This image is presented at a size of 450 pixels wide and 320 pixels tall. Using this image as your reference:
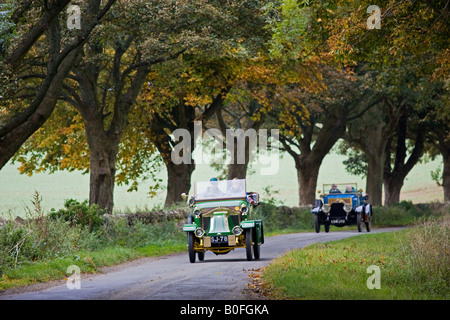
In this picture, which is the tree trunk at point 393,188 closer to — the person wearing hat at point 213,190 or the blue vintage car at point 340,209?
the blue vintage car at point 340,209

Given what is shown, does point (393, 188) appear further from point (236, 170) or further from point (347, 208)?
point (347, 208)

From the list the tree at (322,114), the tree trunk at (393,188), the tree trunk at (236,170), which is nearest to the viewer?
the tree at (322,114)

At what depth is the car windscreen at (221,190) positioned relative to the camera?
18.8 meters

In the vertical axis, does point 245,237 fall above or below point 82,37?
below

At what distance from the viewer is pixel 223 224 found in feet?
58.6

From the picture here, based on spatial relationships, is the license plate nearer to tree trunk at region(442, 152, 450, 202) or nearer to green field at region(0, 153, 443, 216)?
tree trunk at region(442, 152, 450, 202)

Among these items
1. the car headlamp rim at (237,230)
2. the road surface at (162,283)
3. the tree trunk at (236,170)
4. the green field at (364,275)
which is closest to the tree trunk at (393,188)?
the tree trunk at (236,170)

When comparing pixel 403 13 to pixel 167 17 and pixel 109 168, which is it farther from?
pixel 109 168

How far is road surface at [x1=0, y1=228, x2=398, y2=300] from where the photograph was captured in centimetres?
1113

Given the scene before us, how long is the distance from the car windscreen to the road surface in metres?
1.68

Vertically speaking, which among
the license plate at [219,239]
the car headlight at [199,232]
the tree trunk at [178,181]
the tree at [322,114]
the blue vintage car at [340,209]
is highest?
the tree at [322,114]

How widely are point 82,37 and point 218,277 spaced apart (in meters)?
7.32

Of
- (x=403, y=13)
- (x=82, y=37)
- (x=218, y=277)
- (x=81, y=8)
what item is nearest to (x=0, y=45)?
(x=82, y=37)

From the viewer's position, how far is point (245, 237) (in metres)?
17.7
